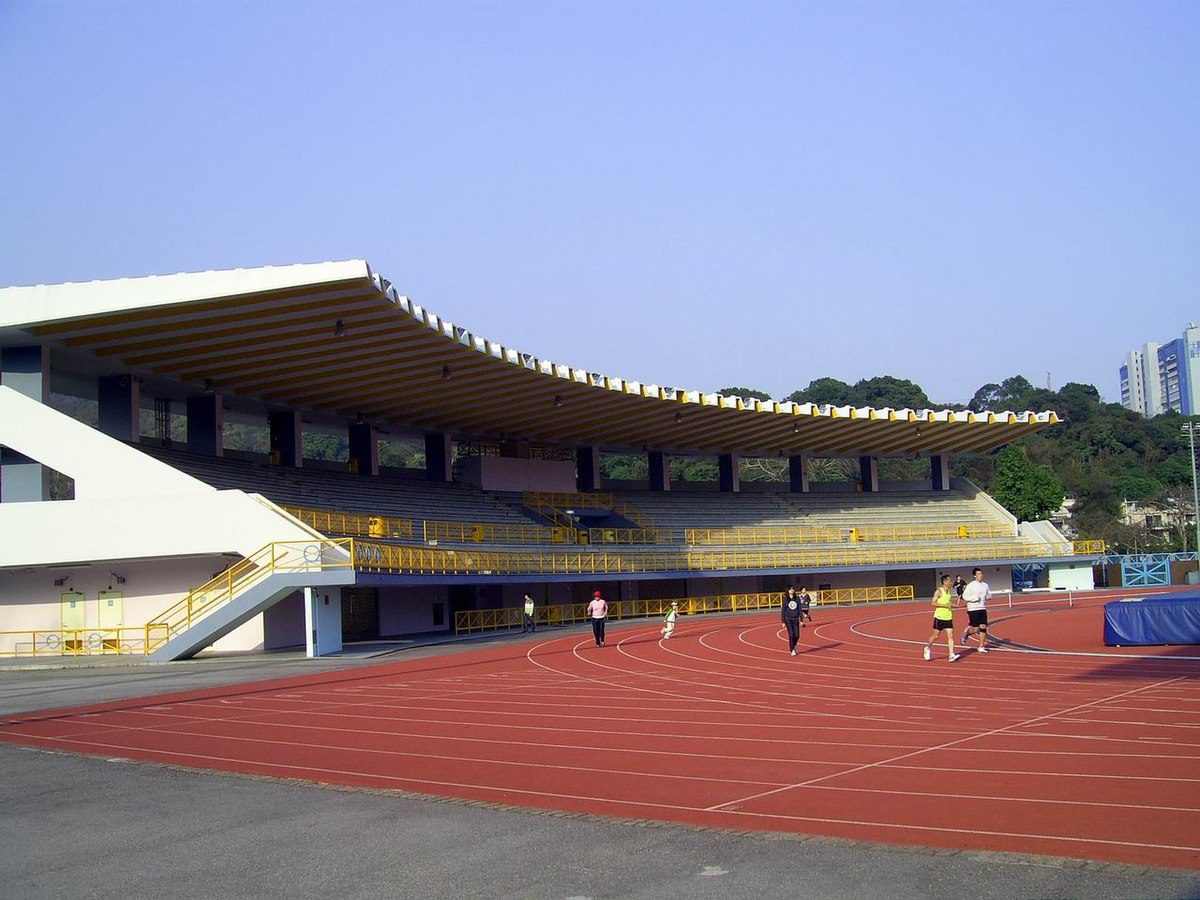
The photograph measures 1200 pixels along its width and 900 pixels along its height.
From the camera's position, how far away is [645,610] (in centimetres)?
4384

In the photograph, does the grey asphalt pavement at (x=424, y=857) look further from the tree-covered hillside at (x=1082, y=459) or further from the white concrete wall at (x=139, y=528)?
the tree-covered hillside at (x=1082, y=459)

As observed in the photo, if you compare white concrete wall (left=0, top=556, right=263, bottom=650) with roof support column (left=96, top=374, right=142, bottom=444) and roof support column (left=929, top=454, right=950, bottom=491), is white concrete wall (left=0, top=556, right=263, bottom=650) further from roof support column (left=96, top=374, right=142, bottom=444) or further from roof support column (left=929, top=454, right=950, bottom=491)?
roof support column (left=929, top=454, right=950, bottom=491)

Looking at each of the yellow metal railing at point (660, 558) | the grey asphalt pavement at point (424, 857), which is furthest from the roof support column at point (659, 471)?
→ the grey asphalt pavement at point (424, 857)

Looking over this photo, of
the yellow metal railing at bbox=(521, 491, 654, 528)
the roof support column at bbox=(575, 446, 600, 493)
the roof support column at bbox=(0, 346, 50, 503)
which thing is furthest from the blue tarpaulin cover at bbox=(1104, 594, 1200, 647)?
the roof support column at bbox=(575, 446, 600, 493)

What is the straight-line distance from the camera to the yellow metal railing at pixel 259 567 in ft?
86.2

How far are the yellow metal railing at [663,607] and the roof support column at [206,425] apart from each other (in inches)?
360

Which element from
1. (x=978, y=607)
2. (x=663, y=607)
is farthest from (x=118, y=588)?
(x=663, y=607)

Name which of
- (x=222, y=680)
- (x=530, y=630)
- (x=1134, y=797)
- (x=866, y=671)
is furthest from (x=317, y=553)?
(x=1134, y=797)

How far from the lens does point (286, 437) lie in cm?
4038

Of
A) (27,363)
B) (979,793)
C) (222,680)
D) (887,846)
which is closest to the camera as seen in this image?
(887,846)

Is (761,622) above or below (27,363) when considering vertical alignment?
below

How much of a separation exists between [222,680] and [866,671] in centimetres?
1142

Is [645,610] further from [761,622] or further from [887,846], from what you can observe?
[887,846]

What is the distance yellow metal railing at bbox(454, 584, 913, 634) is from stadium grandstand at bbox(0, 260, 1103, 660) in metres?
0.17
